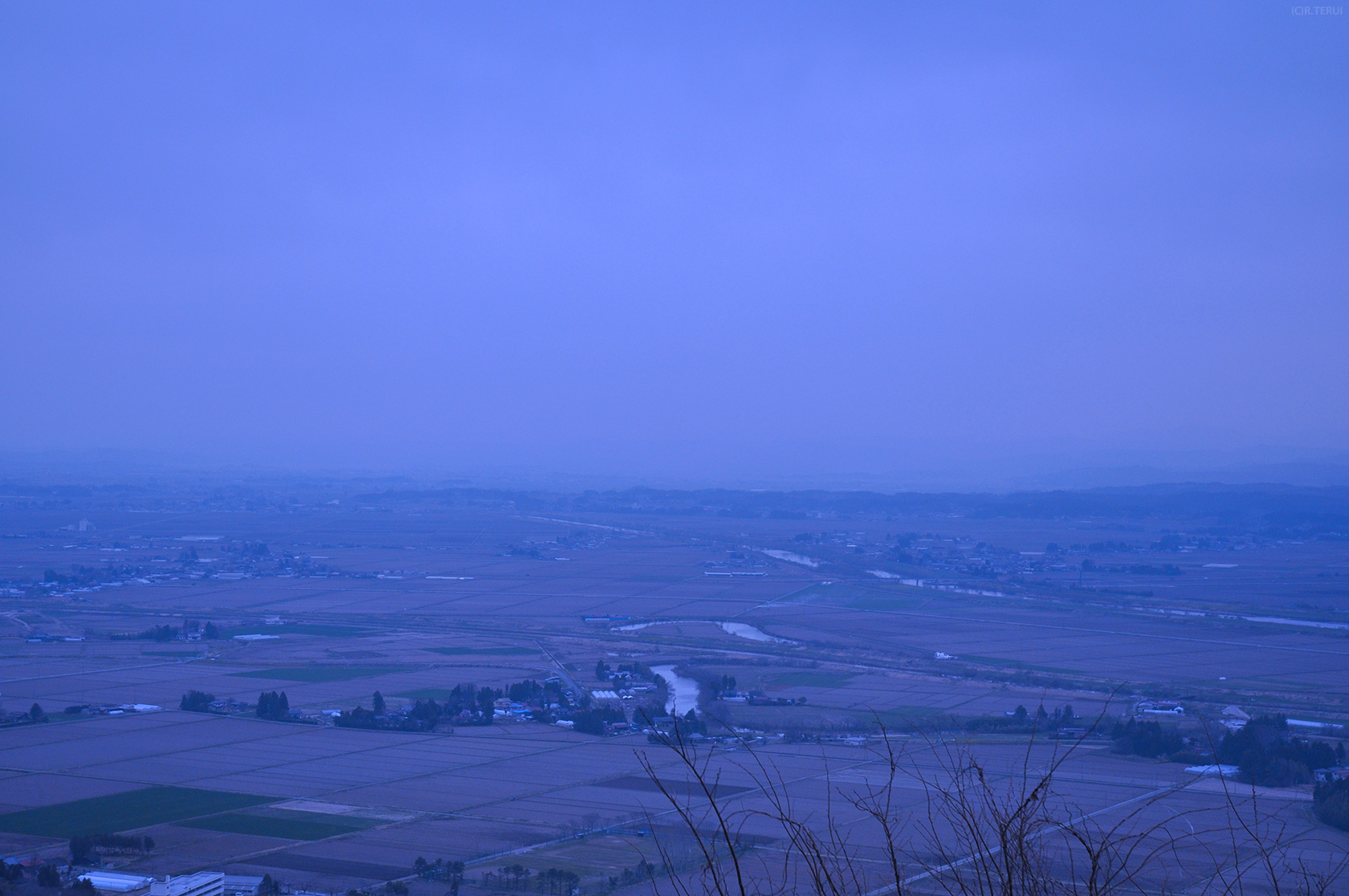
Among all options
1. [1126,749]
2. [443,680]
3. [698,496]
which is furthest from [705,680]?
[698,496]

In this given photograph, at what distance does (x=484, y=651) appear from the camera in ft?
62.8

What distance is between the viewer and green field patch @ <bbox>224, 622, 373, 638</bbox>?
21.4 meters

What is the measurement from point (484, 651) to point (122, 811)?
10444mm

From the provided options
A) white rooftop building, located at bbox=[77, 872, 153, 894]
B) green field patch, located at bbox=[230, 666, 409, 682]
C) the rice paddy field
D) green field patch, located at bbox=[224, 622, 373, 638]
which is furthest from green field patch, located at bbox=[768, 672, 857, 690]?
white rooftop building, located at bbox=[77, 872, 153, 894]

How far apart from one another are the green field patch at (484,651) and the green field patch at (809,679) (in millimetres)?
4952

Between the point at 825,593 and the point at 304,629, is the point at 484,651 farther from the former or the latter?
the point at 825,593

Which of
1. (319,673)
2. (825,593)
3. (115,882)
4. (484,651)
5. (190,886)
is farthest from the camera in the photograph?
(825,593)

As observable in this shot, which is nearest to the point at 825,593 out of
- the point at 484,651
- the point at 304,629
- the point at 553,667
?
the point at 484,651

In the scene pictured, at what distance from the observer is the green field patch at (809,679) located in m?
15.8

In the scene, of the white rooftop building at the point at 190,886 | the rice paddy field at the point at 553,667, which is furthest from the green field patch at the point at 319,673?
the white rooftop building at the point at 190,886

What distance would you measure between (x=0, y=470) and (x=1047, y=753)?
9547 centimetres

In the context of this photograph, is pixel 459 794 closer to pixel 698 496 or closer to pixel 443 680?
pixel 443 680

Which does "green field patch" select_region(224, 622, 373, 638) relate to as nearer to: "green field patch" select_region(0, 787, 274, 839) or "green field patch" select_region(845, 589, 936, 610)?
"green field patch" select_region(845, 589, 936, 610)

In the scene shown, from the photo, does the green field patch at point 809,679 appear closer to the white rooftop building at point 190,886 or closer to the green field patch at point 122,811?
the green field patch at point 122,811
